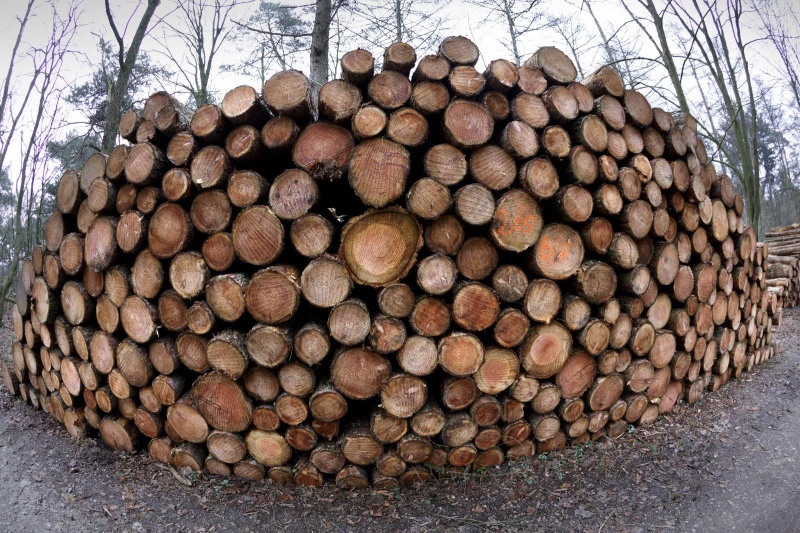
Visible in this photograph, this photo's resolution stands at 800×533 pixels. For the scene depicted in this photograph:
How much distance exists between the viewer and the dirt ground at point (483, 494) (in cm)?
261

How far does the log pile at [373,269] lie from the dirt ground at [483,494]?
0.15m

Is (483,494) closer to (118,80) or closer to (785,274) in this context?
(118,80)

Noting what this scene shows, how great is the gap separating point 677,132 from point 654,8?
566 cm

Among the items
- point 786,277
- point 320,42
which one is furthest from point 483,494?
point 786,277

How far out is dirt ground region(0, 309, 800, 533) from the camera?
2.61m

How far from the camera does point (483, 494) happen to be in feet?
9.35

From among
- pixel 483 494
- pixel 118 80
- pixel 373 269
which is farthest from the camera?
pixel 118 80

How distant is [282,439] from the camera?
9.63ft

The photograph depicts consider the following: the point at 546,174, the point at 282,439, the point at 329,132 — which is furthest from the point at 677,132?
the point at 282,439

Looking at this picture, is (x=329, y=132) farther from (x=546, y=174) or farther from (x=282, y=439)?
(x=282, y=439)

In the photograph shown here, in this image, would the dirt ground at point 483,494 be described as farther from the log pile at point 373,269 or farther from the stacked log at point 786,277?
the stacked log at point 786,277

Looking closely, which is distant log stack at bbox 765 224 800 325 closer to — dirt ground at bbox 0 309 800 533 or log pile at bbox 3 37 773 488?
dirt ground at bbox 0 309 800 533

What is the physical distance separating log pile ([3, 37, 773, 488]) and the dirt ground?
15 cm

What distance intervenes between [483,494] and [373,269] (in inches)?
64.4
